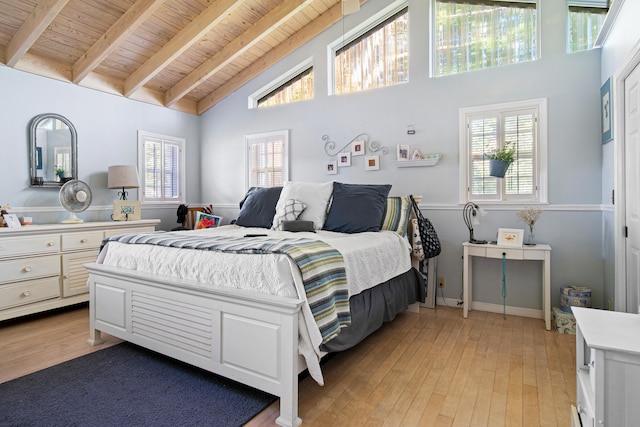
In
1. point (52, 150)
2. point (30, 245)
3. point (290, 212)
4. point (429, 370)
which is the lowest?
point (429, 370)

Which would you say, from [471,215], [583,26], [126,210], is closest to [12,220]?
[126,210]

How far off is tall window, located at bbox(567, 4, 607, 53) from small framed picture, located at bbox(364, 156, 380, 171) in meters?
1.90

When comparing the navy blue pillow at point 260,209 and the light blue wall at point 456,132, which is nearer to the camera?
Result: the light blue wall at point 456,132

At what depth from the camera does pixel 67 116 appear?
3.67m

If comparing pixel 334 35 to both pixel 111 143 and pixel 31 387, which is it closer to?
pixel 111 143

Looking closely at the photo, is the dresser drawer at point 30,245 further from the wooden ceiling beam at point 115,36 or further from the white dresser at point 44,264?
the wooden ceiling beam at point 115,36

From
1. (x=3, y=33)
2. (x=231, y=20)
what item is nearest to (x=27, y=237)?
(x=3, y=33)

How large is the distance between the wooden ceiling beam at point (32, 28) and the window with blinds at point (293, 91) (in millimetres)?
2416

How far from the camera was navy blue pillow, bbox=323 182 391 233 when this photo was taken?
3004 mm

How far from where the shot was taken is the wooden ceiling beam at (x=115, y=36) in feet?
10.1

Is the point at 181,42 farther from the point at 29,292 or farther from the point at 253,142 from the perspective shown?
the point at 29,292

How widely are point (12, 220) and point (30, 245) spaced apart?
269mm

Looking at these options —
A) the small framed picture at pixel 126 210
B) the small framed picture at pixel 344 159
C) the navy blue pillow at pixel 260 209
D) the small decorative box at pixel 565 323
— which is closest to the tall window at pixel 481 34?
the small framed picture at pixel 344 159

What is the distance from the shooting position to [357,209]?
3078 millimetres
